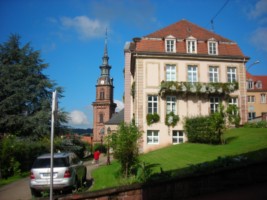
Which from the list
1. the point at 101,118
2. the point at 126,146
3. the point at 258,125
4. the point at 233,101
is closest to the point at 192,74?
the point at 233,101

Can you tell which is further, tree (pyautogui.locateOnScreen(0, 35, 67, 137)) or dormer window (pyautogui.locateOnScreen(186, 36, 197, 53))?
dormer window (pyautogui.locateOnScreen(186, 36, 197, 53))

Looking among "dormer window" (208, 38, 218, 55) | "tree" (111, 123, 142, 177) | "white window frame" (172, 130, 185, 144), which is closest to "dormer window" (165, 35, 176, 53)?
"dormer window" (208, 38, 218, 55)

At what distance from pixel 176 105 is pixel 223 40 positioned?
10.4 m

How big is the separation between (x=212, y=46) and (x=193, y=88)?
20.8 ft

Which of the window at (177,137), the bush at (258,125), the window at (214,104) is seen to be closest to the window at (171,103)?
the window at (177,137)

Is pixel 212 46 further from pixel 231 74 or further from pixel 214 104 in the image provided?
pixel 214 104

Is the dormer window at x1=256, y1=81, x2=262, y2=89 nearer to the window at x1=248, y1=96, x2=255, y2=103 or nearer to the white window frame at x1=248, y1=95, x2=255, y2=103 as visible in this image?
the white window frame at x1=248, y1=95, x2=255, y2=103

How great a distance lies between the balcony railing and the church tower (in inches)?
2448

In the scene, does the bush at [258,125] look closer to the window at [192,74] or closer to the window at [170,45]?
the window at [192,74]

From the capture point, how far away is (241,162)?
30.8 feet

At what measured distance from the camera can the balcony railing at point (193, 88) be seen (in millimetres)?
30375

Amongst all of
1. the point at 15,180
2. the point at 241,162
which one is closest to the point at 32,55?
the point at 15,180

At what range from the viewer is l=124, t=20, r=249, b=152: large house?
30.8 metres

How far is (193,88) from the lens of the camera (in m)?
30.9
